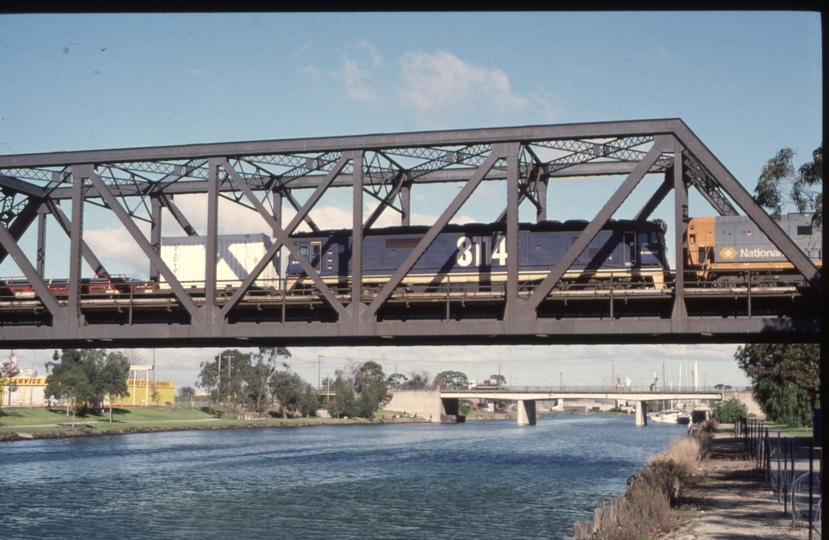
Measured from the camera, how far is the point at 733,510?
3212 cm

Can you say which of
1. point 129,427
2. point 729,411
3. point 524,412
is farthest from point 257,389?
point 729,411

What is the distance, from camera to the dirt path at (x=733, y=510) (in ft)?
87.0

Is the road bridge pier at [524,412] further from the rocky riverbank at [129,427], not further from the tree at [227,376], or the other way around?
the tree at [227,376]

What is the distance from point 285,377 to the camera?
163m

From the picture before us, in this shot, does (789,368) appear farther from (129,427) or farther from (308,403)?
(308,403)

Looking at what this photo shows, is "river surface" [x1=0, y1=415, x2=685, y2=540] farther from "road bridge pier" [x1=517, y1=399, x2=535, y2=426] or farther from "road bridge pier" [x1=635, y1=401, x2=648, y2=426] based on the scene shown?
"road bridge pier" [x1=635, y1=401, x2=648, y2=426]

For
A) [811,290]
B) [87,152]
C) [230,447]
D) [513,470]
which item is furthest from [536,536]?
[230,447]

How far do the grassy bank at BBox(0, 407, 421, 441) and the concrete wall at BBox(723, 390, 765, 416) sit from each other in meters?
70.8

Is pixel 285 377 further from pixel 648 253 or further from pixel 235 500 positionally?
pixel 648 253

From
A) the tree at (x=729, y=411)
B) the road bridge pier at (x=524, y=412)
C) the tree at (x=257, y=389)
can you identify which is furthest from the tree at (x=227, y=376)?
the tree at (x=729, y=411)

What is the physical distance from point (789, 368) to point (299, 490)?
1428 inches

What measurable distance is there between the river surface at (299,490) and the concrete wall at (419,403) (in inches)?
4029

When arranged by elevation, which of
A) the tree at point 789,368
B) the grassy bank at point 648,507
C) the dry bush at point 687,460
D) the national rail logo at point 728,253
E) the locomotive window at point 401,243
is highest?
the locomotive window at point 401,243

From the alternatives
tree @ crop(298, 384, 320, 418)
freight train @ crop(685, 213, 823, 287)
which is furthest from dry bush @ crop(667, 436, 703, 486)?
tree @ crop(298, 384, 320, 418)
